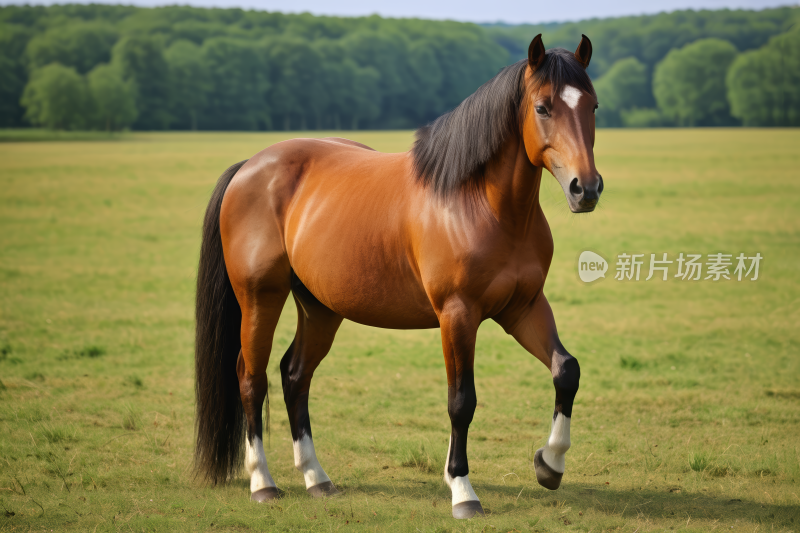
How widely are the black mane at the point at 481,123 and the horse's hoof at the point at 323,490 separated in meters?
2.17

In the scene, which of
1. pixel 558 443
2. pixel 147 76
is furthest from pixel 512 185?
pixel 147 76

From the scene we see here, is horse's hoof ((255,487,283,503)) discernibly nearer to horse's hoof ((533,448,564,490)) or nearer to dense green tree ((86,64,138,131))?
horse's hoof ((533,448,564,490))

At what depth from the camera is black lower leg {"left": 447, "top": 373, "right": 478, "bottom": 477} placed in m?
4.12

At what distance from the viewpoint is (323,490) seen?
192 inches

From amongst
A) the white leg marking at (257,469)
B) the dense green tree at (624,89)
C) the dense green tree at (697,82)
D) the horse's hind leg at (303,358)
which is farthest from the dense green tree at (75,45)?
the white leg marking at (257,469)

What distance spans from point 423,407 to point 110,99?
5644 centimetres

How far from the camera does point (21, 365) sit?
841 cm

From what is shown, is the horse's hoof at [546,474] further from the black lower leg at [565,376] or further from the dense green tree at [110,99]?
the dense green tree at [110,99]

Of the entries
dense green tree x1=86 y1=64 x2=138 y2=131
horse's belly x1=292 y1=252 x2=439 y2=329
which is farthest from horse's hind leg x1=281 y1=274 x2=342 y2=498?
dense green tree x1=86 y1=64 x2=138 y2=131

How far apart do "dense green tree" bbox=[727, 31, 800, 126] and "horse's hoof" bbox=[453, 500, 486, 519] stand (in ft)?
138

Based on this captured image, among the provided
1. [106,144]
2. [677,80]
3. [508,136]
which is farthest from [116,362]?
[677,80]

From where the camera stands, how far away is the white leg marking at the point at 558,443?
412 cm

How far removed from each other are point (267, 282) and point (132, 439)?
84.6 inches

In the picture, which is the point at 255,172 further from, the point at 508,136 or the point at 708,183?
the point at 708,183
